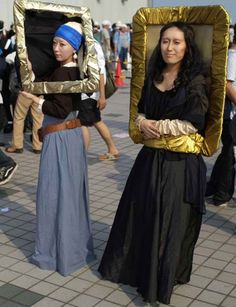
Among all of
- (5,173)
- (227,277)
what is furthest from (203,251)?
(5,173)

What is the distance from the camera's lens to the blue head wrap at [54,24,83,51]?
11.2 ft

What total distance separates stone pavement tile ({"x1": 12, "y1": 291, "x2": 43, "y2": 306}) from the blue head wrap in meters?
1.67

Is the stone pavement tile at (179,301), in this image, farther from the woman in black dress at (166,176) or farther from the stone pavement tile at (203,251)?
the stone pavement tile at (203,251)

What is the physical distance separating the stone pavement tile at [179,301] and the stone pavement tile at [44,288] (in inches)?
30.8

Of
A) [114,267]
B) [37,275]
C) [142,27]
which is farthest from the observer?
[37,275]

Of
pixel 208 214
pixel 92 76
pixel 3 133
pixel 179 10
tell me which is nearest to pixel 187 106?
pixel 179 10

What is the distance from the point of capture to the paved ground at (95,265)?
10.8 ft

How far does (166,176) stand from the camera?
3100 millimetres

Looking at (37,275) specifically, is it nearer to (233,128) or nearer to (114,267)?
(114,267)

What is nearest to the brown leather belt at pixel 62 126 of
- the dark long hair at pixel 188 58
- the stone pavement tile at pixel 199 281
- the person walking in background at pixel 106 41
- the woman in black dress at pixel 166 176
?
the woman in black dress at pixel 166 176

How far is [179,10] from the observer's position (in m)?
3.06

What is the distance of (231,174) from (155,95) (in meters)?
2.28

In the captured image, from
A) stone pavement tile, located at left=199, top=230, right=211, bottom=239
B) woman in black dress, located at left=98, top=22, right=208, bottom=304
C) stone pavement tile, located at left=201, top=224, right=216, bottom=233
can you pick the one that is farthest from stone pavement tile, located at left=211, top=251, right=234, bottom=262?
woman in black dress, located at left=98, top=22, right=208, bottom=304

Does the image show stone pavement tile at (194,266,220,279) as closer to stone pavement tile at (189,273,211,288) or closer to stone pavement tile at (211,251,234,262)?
stone pavement tile at (189,273,211,288)
